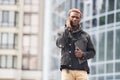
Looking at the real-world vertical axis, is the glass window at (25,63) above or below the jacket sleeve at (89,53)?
below

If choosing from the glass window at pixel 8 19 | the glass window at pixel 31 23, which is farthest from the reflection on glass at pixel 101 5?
the glass window at pixel 31 23

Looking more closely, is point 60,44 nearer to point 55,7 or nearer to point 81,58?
point 81,58

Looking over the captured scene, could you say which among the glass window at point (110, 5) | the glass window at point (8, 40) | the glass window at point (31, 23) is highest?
the glass window at point (31, 23)

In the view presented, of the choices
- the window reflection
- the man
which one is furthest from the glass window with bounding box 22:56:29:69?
the man

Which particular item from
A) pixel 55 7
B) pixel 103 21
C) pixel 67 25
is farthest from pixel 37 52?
pixel 67 25

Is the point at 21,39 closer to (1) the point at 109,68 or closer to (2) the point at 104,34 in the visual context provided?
(2) the point at 104,34

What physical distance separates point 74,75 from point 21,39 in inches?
2584

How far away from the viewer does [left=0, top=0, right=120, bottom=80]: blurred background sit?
33.8 meters

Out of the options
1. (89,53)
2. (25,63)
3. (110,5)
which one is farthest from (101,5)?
(25,63)

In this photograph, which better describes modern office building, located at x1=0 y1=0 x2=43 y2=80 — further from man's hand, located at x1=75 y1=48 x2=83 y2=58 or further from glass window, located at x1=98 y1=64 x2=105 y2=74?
man's hand, located at x1=75 y1=48 x2=83 y2=58

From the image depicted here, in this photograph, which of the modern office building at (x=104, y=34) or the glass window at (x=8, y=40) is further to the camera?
the glass window at (x=8, y=40)

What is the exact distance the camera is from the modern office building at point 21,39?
234 feet

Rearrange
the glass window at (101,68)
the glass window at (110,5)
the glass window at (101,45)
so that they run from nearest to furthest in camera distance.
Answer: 1. the glass window at (110,5)
2. the glass window at (101,68)
3. the glass window at (101,45)

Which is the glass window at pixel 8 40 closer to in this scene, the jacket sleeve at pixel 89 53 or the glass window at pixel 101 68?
the glass window at pixel 101 68
